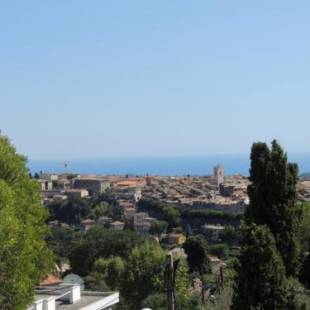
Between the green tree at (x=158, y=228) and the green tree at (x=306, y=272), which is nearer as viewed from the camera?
the green tree at (x=306, y=272)

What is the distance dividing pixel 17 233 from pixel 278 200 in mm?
5129

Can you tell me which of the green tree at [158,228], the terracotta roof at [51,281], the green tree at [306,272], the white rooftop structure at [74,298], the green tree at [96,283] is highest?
the green tree at [306,272]

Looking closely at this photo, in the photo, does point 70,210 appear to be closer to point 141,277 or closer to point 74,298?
point 141,277

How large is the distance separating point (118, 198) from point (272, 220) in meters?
146

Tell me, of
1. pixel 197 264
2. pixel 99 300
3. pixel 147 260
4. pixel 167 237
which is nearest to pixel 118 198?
pixel 167 237

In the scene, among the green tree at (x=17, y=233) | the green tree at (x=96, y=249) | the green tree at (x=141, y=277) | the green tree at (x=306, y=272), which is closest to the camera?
the green tree at (x=17, y=233)

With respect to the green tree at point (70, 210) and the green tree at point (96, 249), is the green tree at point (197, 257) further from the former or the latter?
the green tree at point (70, 210)

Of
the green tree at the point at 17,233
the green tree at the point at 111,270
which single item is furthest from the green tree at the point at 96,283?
the green tree at the point at 17,233

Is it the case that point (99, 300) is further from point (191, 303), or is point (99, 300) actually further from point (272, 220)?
point (191, 303)

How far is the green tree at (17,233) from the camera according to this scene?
1285cm

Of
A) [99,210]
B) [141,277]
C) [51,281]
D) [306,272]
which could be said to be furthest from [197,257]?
[99,210]

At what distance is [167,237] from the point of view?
3752 inches

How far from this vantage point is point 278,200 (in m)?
14.7

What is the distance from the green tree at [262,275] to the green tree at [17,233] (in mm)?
3860
